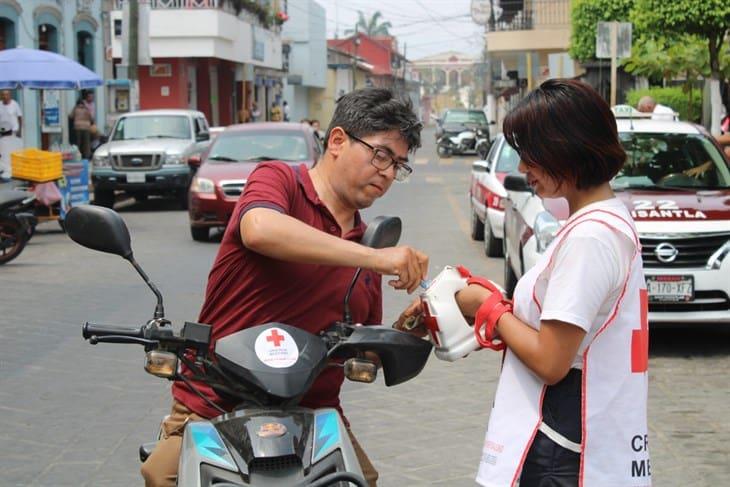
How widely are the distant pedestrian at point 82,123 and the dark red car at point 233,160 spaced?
11.0 metres

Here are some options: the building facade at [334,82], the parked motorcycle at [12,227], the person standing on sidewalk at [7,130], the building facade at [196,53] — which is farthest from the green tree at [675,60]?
the building facade at [334,82]

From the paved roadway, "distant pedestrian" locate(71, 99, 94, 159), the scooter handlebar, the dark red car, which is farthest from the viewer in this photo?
"distant pedestrian" locate(71, 99, 94, 159)

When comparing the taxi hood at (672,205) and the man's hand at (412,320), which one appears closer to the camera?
the man's hand at (412,320)

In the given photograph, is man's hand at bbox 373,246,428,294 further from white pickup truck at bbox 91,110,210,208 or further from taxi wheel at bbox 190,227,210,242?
white pickup truck at bbox 91,110,210,208

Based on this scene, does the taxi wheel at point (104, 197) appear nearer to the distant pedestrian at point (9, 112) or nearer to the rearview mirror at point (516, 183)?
the distant pedestrian at point (9, 112)

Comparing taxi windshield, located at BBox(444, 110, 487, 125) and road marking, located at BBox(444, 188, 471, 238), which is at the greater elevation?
taxi windshield, located at BBox(444, 110, 487, 125)

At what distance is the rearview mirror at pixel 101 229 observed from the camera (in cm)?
302

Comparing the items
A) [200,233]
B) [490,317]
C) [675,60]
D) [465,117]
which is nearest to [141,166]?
[200,233]

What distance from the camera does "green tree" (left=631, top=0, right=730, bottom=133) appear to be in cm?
1670

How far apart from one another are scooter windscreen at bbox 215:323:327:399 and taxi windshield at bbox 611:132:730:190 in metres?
7.32

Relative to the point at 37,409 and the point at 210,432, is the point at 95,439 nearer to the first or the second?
the point at 37,409

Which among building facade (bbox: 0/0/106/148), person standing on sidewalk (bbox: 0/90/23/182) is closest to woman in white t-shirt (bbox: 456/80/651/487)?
person standing on sidewalk (bbox: 0/90/23/182)

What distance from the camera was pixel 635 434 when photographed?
112 inches

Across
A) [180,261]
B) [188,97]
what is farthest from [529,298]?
[188,97]
